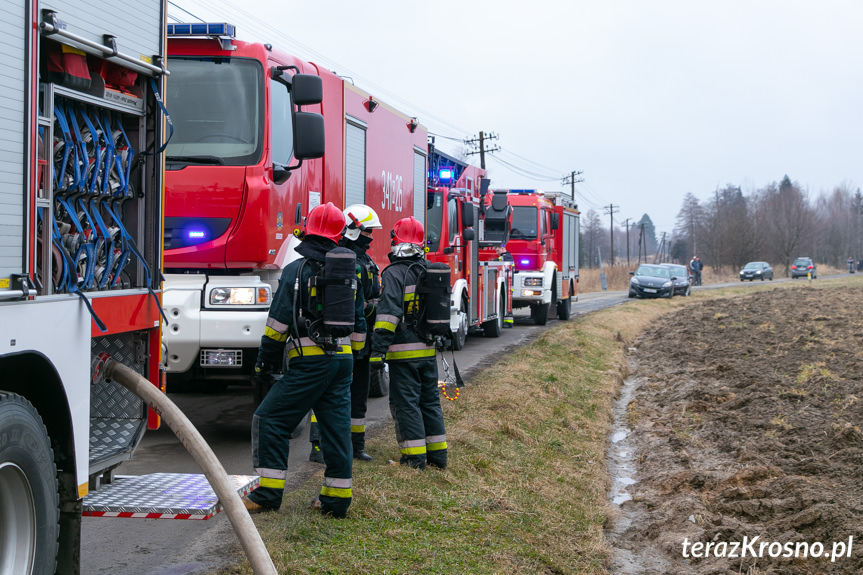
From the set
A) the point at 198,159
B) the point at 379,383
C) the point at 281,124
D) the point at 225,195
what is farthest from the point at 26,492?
the point at 379,383

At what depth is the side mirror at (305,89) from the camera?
7059mm

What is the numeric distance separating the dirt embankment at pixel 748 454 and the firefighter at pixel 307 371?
2.21m

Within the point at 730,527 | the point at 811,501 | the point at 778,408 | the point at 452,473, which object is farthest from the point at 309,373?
the point at 778,408

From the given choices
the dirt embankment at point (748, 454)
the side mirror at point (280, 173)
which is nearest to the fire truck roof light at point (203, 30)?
the side mirror at point (280, 173)

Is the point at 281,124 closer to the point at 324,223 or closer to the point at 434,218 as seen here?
the point at 324,223

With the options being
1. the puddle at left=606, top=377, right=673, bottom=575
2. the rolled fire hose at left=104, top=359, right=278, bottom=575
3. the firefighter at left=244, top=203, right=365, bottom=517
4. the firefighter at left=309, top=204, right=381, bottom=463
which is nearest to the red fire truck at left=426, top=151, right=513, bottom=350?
the puddle at left=606, top=377, right=673, bottom=575

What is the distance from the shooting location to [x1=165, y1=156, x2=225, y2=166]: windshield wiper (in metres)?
7.27

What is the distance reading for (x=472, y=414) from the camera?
9492 mm

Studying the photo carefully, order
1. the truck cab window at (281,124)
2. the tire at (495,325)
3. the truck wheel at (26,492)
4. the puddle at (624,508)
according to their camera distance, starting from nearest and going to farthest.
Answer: the truck wheel at (26,492), the puddle at (624,508), the truck cab window at (281,124), the tire at (495,325)

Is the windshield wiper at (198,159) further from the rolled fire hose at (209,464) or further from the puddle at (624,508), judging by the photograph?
the puddle at (624,508)

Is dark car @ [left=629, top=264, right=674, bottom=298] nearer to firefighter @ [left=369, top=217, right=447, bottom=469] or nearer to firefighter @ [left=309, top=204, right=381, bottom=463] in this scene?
firefighter @ [left=309, top=204, right=381, bottom=463]

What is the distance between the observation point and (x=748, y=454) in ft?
28.0

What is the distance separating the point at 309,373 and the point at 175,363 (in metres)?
2.08

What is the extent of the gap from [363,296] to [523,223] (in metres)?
15.7
